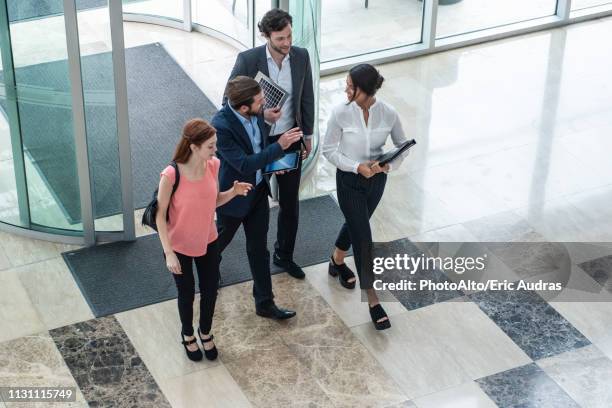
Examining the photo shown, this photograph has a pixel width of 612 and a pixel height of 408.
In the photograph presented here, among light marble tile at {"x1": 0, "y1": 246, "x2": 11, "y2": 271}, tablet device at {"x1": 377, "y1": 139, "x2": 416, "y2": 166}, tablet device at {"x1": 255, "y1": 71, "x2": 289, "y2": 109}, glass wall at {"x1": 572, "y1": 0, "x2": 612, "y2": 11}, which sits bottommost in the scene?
light marble tile at {"x1": 0, "y1": 246, "x2": 11, "y2": 271}

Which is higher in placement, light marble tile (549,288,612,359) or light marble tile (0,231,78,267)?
light marble tile (0,231,78,267)

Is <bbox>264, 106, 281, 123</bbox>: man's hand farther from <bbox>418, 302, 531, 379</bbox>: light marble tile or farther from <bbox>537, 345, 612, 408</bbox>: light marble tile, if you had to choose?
<bbox>537, 345, 612, 408</bbox>: light marble tile

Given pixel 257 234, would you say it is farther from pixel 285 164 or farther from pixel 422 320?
pixel 422 320

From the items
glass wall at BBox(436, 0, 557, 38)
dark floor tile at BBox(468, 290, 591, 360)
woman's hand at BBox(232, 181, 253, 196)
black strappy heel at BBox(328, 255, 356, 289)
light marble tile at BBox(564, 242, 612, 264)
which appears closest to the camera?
woman's hand at BBox(232, 181, 253, 196)

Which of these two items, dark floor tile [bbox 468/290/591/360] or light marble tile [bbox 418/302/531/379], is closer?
light marble tile [bbox 418/302/531/379]

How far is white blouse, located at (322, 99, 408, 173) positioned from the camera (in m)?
5.63

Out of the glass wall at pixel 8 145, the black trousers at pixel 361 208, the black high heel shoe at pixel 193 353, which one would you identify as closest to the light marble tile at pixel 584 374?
the black trousers at pixel 361 208

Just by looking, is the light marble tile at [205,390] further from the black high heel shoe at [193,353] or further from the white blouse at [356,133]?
the white blouse at [356,133]

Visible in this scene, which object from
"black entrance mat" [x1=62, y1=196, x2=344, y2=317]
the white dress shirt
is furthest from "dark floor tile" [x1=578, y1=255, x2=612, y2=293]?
the white dress shirt

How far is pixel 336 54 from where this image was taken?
355 inches

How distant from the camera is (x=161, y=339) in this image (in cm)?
589

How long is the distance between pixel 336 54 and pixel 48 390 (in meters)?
4.43

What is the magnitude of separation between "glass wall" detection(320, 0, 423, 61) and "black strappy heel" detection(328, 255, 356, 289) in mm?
2991

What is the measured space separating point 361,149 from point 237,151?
0.68 meters
